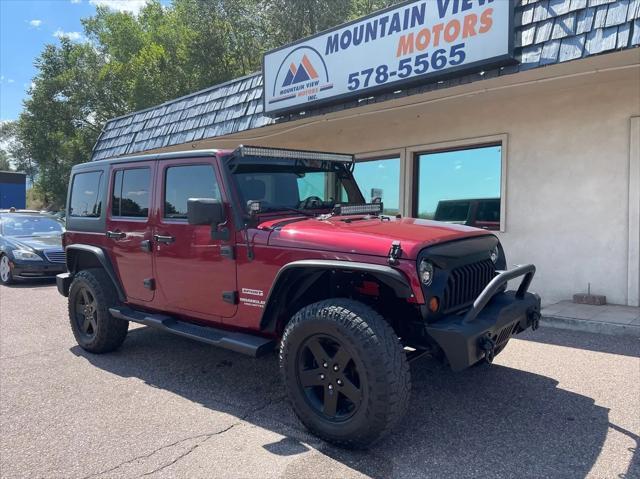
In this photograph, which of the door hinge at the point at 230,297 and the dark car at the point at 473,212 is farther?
the dark car at the point at 473,212

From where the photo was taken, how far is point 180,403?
12.1ft

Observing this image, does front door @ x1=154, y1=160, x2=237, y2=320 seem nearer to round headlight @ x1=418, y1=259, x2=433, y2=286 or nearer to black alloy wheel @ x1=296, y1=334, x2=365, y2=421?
black alloy wheel @ x1=296, y1=334, x2=365, y2=421

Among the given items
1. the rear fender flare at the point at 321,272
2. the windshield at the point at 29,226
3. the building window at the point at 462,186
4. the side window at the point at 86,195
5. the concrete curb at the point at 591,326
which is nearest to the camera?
the rear fender flare at the point at 321,272

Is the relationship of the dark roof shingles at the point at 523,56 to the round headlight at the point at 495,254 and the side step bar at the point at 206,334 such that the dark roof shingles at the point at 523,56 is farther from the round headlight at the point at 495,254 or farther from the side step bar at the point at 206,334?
the side step bar at the point at 206,334

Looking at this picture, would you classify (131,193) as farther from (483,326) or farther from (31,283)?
(31,283)

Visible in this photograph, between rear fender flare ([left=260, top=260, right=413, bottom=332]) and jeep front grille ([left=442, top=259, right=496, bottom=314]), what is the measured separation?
1.23 ft

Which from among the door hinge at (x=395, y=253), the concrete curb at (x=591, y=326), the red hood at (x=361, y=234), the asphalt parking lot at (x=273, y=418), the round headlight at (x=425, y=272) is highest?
the red hood at (x=361, y=234)

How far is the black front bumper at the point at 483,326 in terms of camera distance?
9.08 feet

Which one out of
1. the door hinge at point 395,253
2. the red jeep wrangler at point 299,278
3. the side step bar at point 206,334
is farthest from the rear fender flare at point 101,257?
the door hinge at point 395,253

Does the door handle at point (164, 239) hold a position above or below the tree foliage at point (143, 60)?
below

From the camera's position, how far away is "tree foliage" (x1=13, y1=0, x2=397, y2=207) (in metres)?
22.7

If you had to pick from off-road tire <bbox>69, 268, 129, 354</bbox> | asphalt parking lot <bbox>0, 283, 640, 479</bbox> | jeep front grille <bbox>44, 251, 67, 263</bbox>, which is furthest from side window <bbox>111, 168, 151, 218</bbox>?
jeep front grille <bbox>44, 251, 67, 263</bbox>

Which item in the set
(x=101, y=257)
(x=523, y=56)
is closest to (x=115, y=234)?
(x=101, y=257)

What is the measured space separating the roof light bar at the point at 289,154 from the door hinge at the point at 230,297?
1.07 m
